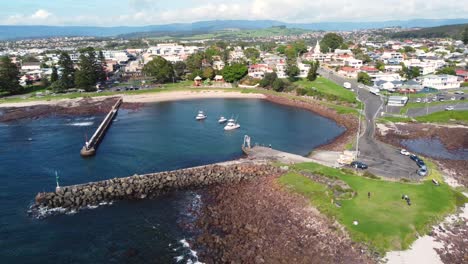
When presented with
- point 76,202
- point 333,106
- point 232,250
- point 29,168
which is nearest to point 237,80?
point 333,106

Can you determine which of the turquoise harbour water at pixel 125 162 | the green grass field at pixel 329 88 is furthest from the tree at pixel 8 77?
the green grass field at pixel 329 88

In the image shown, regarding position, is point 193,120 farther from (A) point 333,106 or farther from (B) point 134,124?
(A) point 333,106

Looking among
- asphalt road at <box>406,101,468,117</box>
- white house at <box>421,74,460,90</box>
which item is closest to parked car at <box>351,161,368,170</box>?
asphalt road at <box>406,101,468,117</box>

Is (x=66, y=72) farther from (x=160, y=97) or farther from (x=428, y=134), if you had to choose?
(x=428, y=134)

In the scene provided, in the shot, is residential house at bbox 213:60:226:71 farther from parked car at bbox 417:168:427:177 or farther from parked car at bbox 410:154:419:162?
parked car at bbox 417:168:427:177

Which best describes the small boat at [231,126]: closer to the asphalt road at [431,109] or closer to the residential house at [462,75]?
the asphalt road at [431,109]

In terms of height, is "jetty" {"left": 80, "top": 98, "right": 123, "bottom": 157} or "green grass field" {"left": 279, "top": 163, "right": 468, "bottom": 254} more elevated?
"jetty" {"left": 80, "top": 98, "right": 123, "bottom": 157}
